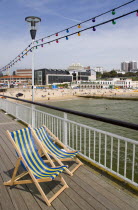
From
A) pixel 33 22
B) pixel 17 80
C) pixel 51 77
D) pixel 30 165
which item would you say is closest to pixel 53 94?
pixel 51 77

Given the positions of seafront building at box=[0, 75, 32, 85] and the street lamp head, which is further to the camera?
seafront building at box=[0, 75, 32, 85]

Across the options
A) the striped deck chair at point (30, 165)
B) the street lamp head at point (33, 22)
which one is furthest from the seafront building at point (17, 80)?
the striped deck chair at point (30, 165)

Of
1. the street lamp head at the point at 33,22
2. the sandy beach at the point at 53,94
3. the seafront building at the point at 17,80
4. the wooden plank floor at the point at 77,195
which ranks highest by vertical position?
the seafront building at the point at 17,80

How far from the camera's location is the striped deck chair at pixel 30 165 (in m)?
2.60

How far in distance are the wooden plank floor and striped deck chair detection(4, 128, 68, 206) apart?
0.12 metres

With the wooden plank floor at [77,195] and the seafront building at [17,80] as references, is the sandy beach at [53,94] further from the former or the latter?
the wooden plank floor at [77,195]

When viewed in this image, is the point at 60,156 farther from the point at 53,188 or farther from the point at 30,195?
the point at 30,195

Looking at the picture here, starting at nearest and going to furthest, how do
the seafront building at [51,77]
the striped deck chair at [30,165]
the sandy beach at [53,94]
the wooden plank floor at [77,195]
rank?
1. the wooden plank floor at [77,195]
2. the striped deck chair at [30,165]
3. the sandy beach at [53,94]
4. the seafront building at [51,77]

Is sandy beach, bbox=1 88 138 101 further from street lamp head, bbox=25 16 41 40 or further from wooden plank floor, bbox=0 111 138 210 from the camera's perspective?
wooden plank floor, bbox=0 111 138 210

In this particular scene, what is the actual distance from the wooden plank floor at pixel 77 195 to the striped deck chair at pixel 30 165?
119 mm

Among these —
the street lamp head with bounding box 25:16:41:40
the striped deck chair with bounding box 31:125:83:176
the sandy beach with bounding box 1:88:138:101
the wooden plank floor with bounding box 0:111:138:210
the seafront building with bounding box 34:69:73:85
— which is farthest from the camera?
the seafront building with bounding box 34:69:73:85

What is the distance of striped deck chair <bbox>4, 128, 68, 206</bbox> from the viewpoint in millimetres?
2600

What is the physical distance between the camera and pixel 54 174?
262 cm

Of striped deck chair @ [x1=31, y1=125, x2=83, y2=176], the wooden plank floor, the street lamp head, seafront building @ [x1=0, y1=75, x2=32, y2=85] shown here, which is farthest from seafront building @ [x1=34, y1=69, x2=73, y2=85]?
the wooden plank floor
